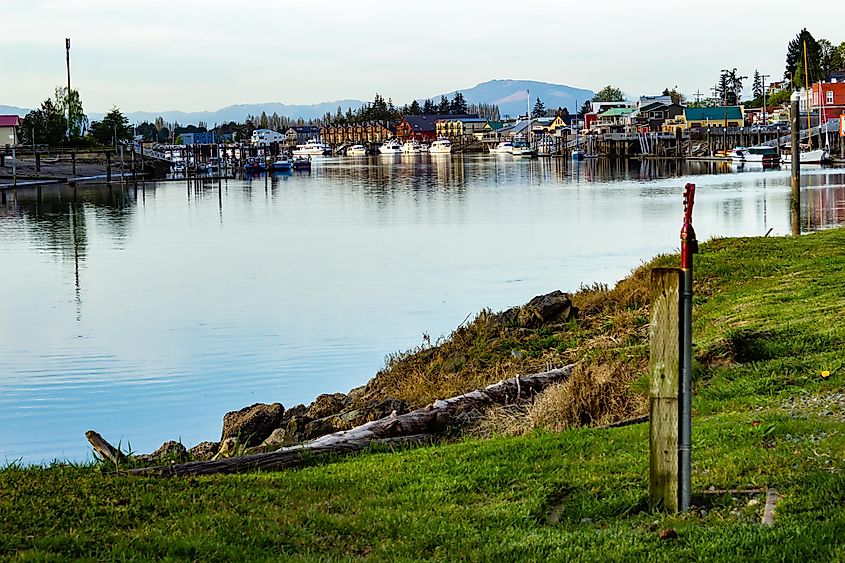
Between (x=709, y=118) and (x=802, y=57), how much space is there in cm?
1533

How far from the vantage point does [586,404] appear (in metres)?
11.1

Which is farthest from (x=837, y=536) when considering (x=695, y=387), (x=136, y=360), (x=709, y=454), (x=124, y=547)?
(x=136, y=360)

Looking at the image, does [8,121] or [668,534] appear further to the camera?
[8,121]

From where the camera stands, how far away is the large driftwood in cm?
912

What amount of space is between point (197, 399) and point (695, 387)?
10.1 meters

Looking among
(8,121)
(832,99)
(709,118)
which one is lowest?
(8,121)

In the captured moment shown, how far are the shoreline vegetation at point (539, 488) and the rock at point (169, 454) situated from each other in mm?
148

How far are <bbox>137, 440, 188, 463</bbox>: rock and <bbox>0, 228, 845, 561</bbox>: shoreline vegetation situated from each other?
0.48ft

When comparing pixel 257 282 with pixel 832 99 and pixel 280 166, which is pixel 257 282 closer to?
pixel 280 166

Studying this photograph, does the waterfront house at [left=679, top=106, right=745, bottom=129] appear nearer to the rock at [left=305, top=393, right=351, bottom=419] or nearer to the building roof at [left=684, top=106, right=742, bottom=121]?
the building roof at [left=684, top=106, right=742, bottom=121]

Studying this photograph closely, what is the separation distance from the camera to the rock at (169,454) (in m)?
10.7

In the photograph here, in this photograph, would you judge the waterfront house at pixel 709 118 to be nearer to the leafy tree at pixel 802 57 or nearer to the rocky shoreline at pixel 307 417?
the leafy tree at pixel 802 57

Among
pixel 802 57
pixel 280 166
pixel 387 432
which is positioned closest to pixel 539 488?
pixel 387 432

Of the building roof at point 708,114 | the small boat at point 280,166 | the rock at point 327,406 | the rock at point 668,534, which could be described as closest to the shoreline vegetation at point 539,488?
the rock at point 668,534
